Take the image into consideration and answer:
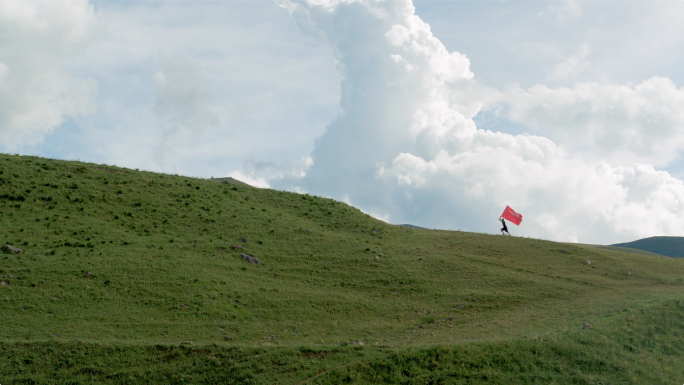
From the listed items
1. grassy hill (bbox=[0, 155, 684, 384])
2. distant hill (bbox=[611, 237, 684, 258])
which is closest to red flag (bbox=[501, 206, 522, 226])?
grassy hill (bbox=[0, 155, 684, 384])

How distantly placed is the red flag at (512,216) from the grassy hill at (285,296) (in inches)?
80.5

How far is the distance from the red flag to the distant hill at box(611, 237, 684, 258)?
11933 centimetres

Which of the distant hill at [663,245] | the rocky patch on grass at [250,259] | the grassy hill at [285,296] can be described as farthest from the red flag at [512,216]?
the distant hill at [663,245]

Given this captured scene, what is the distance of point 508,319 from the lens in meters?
22.9

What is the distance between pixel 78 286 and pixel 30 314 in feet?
9.91

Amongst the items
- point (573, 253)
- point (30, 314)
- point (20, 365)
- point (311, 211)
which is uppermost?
point (311, 211)

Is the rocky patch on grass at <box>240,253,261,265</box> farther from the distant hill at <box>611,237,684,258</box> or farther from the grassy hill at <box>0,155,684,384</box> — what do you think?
the distant hill at <box>611,237,684,258</box>

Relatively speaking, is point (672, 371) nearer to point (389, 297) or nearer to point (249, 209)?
point (389, 297)

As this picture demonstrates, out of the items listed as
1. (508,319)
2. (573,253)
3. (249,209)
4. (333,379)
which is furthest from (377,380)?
(573,253)

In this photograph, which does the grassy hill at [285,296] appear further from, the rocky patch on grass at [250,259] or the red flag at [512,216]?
the red flag at [512,216]

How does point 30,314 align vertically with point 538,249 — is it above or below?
below

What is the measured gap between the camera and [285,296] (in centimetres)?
2422

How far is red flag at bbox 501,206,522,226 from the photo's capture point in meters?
40.8

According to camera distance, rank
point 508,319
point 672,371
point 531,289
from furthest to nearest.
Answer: point 531,289 < point 508,319 < point 672,371
